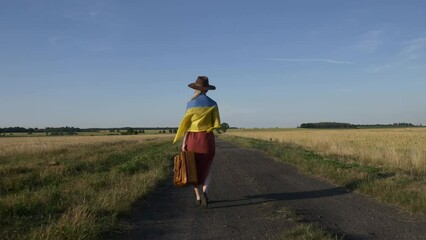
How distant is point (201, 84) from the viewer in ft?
25.4

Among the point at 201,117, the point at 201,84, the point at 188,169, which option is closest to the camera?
the point at 188,169

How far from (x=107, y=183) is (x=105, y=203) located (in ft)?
11.8

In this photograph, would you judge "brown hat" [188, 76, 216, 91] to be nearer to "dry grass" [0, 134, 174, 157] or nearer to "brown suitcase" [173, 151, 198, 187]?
"brown suitcase" [173, 151, 198, 187]

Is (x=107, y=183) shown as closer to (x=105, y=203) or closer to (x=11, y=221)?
(x=105, y=203)

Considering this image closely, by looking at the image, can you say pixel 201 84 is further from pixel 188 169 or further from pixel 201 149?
pixel 188 169

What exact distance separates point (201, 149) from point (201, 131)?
32 centimetres

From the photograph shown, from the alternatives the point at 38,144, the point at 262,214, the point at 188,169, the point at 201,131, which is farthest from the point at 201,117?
the point at 38,144

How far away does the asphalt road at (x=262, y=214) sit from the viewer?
5539 millimetres

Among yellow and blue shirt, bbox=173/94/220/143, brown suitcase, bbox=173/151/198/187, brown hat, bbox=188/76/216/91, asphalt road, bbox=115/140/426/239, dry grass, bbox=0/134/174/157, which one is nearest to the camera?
asphalt road, bbox=115/140/426/239

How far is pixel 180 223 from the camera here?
6.22 metres

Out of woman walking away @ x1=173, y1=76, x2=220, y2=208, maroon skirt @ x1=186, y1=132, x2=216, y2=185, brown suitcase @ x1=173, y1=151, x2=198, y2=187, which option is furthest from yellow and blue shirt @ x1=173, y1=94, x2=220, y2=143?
brown suitcase @ x1=173, y1=151, x2=198, y2=187

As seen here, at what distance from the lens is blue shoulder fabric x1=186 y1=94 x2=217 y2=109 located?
757 centimetres

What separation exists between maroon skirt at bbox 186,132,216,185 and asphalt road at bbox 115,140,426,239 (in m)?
0.63

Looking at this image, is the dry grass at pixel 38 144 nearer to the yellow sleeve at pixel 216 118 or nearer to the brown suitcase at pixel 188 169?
the brown suitcase at pixel 188 169
